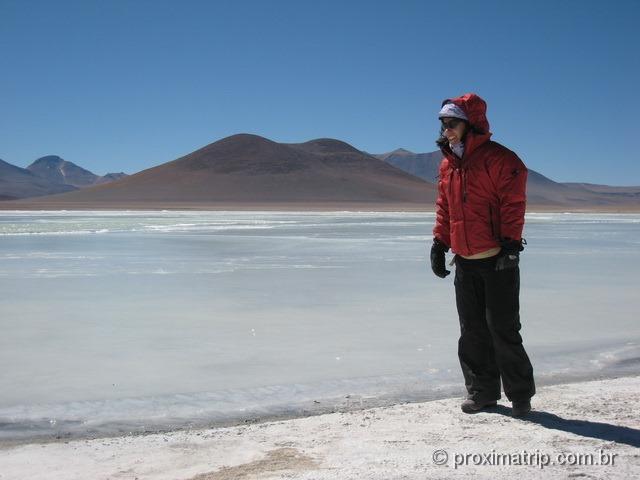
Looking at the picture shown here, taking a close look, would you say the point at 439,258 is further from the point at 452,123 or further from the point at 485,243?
the point at 452,123

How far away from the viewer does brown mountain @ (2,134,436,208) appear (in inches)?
3762

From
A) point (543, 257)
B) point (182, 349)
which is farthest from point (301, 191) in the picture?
point (182, 349)

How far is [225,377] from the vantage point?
391 cm

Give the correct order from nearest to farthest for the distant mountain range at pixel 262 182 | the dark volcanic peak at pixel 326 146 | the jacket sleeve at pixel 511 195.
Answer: the jacket sleeve at pixel 511 195 < the distant mountain range at pixel 262 182 < the dark volcanic peak at pixel 326 146

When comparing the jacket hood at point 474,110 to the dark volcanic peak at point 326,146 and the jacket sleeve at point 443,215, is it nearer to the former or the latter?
the jacket sleeve at point 443,215

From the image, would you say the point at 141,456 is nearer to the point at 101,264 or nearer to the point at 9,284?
the point at 9,284

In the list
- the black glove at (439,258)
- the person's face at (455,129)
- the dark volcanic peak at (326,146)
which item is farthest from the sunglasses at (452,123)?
the dark volcanic peak at (326,146)

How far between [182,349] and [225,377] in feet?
2.40

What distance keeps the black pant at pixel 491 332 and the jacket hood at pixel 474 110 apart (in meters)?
0.58

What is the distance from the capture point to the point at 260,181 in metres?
106

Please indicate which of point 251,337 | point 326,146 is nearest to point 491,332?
point 251,337

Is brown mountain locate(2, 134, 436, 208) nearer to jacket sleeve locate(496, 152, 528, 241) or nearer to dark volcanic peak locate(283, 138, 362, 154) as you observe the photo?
dark volcanic peak locate(283, 138, 362, 154)

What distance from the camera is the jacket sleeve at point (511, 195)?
304 cm

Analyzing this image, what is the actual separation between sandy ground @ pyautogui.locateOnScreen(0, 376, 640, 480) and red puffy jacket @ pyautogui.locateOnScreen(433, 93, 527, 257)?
77 centimetres
